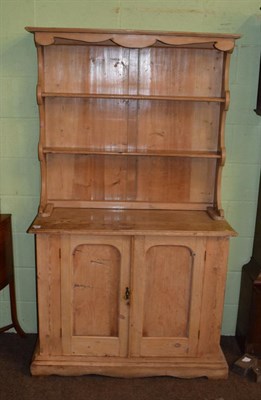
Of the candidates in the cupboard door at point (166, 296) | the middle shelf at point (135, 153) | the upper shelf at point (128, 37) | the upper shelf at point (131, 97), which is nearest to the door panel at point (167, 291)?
the cupboard door at point (166, 296)

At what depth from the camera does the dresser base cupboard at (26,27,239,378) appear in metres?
2.31

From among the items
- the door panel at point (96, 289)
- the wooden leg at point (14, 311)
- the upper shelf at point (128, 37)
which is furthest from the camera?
the wooden leg at point (14, 311)

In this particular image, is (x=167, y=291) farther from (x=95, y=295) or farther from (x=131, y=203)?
(x=131, y=203)

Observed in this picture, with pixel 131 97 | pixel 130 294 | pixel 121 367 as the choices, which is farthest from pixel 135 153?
pixel 121 367

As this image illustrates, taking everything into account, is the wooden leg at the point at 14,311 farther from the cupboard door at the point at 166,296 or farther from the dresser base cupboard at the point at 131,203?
the cupboard door at the point at 166,296

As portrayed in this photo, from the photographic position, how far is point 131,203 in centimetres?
266

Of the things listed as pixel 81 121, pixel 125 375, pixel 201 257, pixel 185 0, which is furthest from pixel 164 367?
pixel 185 0

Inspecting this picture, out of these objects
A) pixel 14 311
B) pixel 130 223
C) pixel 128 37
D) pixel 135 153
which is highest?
pixel 128 37

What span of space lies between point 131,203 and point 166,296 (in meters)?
0.61

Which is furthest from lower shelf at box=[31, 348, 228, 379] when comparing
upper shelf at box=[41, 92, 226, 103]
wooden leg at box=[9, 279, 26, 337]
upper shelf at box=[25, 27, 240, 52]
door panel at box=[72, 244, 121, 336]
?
upper shelf at box=[25, 27, 240, 52]

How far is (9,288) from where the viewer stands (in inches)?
108

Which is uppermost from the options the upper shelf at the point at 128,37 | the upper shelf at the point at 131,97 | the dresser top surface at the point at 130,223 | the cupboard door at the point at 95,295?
the upper shelf at the point at 128,37

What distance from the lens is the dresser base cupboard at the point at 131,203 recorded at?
2314 mm

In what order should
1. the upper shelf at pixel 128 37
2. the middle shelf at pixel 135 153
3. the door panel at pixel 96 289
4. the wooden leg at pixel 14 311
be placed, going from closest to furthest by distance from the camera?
1. the upper shelf at pixel 128 37
2. the door panel at pixel 96 289
3. the middle shelf at pixel 135 153
4. the wooden leg at pixel 14 311
